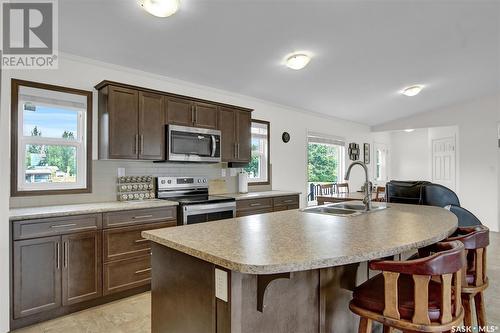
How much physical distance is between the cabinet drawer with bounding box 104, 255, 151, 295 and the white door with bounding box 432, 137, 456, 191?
21.8ft

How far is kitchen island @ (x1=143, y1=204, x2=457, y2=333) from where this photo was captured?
122cm

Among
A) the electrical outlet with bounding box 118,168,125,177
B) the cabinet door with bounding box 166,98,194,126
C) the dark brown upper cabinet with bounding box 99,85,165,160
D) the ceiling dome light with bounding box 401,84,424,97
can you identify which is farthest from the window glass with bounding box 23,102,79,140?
the ceiling dome light with bounding box 401,84,424,97

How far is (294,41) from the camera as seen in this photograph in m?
3.13

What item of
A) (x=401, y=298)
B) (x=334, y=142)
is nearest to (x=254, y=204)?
(x=401, y=298)

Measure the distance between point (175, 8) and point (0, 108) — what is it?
1.47m

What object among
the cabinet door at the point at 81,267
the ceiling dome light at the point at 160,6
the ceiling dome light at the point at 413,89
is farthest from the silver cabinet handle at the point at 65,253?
the ceiling dome light at the point at 413,89

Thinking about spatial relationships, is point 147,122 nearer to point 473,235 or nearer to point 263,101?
point 263,101

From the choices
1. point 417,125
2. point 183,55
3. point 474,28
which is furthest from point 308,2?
point 417,125

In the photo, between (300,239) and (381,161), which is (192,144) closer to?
(300,239)

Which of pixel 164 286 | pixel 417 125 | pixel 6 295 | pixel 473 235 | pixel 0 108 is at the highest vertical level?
pixel 417 125

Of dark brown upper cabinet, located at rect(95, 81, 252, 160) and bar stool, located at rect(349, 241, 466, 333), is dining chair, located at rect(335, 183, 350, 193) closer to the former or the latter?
dark brown upper cabinet, located at rect(95, 81, 252, 160)

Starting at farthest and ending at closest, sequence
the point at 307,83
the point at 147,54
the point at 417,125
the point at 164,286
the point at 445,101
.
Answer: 1. the point at 417,125
2. the point at 445,101
3. the point at 307,83
4. the point at 147,54
5. the point at 164,286

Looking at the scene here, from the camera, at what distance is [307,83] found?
440cm

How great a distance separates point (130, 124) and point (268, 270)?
8.22ft
